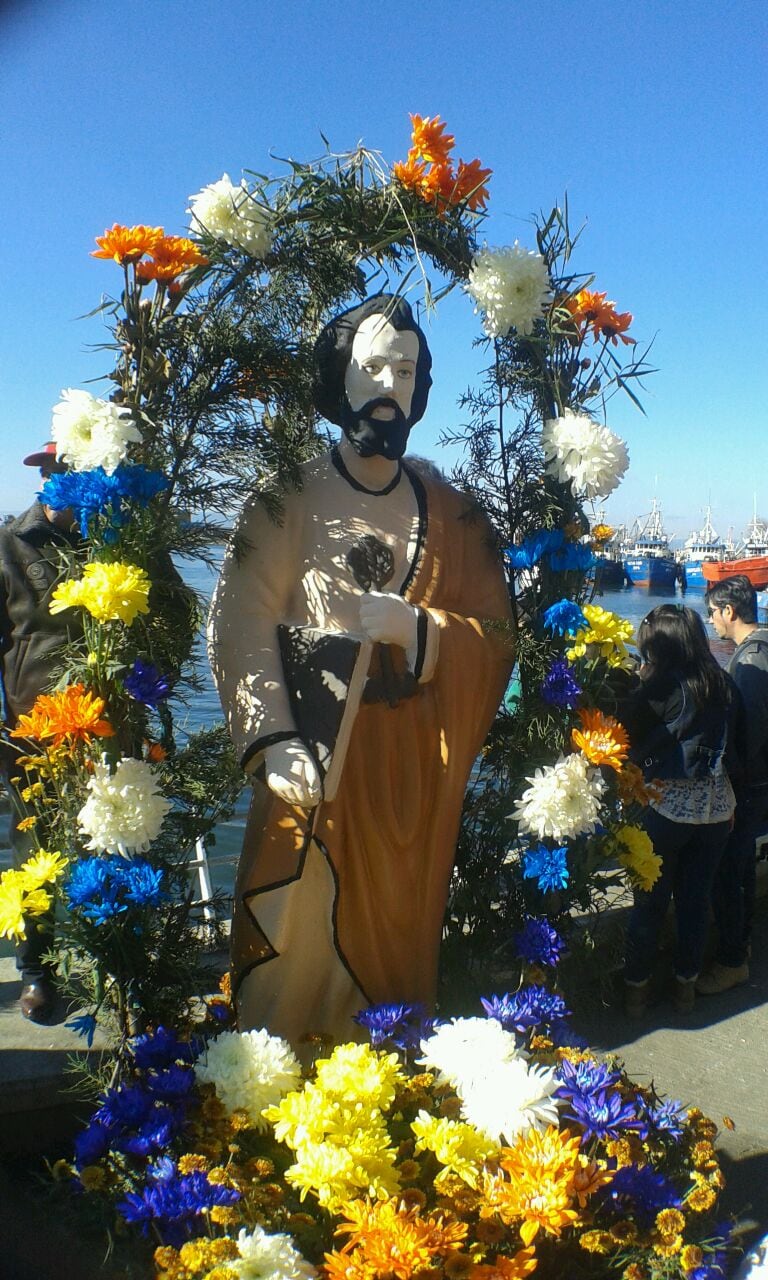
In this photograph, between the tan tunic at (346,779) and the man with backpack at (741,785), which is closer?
the tan tunic at (346,779)

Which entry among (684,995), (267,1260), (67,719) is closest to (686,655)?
(684,995)

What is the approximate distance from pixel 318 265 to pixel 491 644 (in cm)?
128

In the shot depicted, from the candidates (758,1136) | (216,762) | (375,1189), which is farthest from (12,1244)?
(758,1136)

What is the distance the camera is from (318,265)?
2.96m

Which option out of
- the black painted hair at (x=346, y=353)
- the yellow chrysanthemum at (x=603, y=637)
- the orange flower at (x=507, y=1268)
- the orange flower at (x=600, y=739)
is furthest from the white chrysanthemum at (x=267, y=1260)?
the black painted hair at (x=346, y=353)

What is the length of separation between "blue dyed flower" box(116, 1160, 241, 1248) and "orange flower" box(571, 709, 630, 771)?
1558 millimetres

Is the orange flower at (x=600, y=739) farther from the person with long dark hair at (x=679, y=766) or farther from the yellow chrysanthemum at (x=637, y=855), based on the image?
the person with long dark hair at (x=679, y=766)

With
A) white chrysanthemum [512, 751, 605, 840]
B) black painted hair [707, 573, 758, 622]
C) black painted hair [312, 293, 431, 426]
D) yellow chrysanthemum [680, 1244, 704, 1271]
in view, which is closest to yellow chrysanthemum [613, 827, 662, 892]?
white chrysanthemum [512, 751, 605, 840]

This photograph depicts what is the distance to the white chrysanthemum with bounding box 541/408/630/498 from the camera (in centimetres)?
296

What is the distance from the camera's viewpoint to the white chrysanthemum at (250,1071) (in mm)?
2287

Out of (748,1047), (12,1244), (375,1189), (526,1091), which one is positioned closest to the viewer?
(375,1189)

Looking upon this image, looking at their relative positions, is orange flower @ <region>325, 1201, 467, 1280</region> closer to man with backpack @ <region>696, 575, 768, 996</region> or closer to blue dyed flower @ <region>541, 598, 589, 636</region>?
blue dyed flower @ <region>541, 598, 589, 636</region>

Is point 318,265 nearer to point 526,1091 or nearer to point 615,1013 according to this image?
point 526,1091

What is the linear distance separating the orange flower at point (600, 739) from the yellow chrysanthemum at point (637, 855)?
0.93 feet
